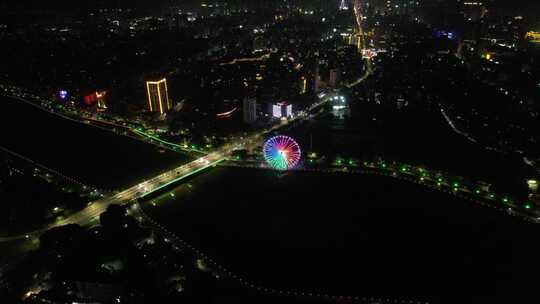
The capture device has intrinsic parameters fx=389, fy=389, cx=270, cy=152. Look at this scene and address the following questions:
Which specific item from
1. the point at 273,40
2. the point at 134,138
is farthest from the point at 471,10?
the point at 134,138

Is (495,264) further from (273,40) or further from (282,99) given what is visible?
(273,40)

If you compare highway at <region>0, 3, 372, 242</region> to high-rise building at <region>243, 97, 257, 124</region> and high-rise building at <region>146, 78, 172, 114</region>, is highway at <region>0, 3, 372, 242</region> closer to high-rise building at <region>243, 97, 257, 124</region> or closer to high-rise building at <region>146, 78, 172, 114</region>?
high-rise building at <region>243, 97, 257, 124</region>

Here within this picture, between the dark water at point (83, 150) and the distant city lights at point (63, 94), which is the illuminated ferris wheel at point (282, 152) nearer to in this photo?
the dark water at point (83, 150)

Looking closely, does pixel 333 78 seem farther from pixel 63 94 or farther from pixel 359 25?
pixel 359 25

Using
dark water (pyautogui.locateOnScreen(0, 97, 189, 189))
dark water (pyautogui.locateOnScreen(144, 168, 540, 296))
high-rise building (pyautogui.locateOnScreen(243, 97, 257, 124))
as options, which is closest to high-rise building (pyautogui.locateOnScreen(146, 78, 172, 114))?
dark water (pyautogui.locateOnScreen(0, 97, 189, 189))

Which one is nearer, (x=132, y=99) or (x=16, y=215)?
(x=16, y=215)

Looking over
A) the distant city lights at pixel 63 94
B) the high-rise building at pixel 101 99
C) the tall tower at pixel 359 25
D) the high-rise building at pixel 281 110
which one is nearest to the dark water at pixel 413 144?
the high-rise building at pixel 281 110

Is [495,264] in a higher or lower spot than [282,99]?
lower
